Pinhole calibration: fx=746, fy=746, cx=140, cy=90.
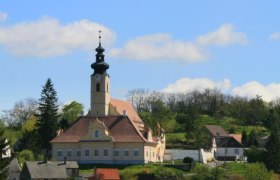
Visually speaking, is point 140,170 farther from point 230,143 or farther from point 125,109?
point 230,143

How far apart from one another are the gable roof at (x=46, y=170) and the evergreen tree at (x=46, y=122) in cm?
1957

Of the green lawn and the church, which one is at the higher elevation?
the church

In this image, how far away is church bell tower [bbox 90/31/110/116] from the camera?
3469 inches

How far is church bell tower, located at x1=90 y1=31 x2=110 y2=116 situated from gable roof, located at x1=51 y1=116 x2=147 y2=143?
2811mm

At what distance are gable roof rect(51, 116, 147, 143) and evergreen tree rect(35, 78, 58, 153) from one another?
26.7 feet

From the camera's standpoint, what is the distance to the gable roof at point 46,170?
68875 millimetres

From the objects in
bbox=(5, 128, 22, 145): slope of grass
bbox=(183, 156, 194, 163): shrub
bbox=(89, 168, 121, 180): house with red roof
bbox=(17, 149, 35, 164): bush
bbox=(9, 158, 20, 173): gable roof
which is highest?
bbox=(5, 128, 22, 145): slope of grass

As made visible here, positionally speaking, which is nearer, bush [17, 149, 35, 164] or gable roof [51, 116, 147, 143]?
gable roof [51, 116, 147, 143]

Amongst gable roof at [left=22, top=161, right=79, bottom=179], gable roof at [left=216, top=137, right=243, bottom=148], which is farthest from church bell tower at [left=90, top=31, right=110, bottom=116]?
gable roof at [left=216, top=137, right=243, bottom=148]

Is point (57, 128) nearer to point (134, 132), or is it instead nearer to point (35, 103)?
point (134, 132)

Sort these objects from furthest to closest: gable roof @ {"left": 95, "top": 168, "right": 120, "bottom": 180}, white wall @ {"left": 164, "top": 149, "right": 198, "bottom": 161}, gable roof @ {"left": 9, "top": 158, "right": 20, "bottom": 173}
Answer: white wall @ {"left": 164, "top": 149, "right": 198, "bottom": 161} < gable roof @ {"left": 9, "top": 158, "right": 20, "bottom": 173} < gable roof @ {"left": 95, "top": 168, "right": 120, "bottom": 180}

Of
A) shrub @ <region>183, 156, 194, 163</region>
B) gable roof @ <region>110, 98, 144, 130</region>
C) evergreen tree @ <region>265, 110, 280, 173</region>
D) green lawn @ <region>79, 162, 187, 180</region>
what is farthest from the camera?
gable roof @ <region>110, 98, 144, 130</region>

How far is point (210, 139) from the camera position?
98188 millimetres

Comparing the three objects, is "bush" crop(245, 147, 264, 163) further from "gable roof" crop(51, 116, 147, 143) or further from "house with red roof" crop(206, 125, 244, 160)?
"gable roof" crop(51, 116, 147, 143)
